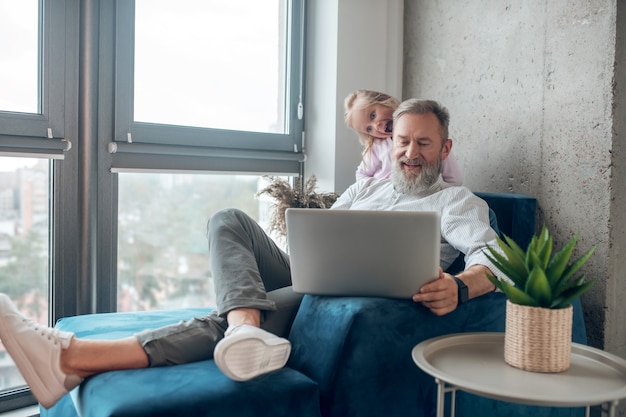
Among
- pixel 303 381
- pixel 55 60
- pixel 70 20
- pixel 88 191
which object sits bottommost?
pixel 303 381

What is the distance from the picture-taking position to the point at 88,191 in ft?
7.32

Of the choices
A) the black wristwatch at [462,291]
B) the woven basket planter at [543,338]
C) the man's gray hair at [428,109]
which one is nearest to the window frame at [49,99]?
the man's gray hair at [428,109]

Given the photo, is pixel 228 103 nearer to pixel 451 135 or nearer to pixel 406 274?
pixel 451 135

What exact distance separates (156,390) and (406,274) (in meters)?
0.65

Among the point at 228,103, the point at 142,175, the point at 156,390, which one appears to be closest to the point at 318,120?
the point at 228,103

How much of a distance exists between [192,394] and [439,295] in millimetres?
646

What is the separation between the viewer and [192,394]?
130 centimetres

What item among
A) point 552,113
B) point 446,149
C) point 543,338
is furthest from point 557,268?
point 552,113

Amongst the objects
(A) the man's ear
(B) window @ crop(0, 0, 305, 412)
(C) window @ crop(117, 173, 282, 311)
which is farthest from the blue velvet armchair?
(C) window @ crop(117, 173, 282, 311)

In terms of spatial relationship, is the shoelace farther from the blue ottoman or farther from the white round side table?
the white round side table

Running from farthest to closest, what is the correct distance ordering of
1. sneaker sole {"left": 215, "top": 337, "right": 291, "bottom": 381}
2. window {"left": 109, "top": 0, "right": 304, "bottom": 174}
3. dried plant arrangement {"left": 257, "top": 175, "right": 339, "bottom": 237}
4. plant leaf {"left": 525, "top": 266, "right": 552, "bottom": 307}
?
dried plant arrangement {"left": 257, "top": 175, "right": 339, "bottom": 237}
window {"left": 109, "top": 0, "right": 304, "bottom": 174}
sneaker sole {"left": 215, "top": 337, "right": 291, "bottom": 381}
plant leaf {"left": 525, "top": 266, "right": 552, "bottom": 307}

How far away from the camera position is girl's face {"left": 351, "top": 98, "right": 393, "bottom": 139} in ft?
8.05

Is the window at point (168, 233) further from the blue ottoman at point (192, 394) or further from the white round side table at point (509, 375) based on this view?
the white round side table at point (509, 375)

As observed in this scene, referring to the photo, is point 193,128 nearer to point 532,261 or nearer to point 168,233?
point 168,233
